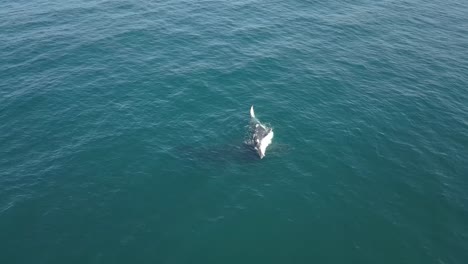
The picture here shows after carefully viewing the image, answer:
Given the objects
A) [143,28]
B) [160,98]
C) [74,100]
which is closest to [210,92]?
[160,98]

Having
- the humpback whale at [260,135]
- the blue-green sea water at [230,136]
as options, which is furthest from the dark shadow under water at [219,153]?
the humpback whale at [260,135]

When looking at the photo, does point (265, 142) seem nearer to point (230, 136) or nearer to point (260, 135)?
point (260, 135)

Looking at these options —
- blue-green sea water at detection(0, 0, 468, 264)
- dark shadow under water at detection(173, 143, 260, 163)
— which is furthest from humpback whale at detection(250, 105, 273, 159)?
blue-green sea water at detection(0, 0, 468, 264)

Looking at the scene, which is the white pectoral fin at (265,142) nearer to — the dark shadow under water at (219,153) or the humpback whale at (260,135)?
the humpback whale at (260,135)

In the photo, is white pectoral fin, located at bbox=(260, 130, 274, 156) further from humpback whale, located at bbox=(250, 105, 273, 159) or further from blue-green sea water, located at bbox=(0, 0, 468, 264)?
blue-green sea water, located at bbox=(0, 0, 468, 264)

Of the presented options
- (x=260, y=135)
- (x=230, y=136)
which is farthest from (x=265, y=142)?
(x=230, y=136)
